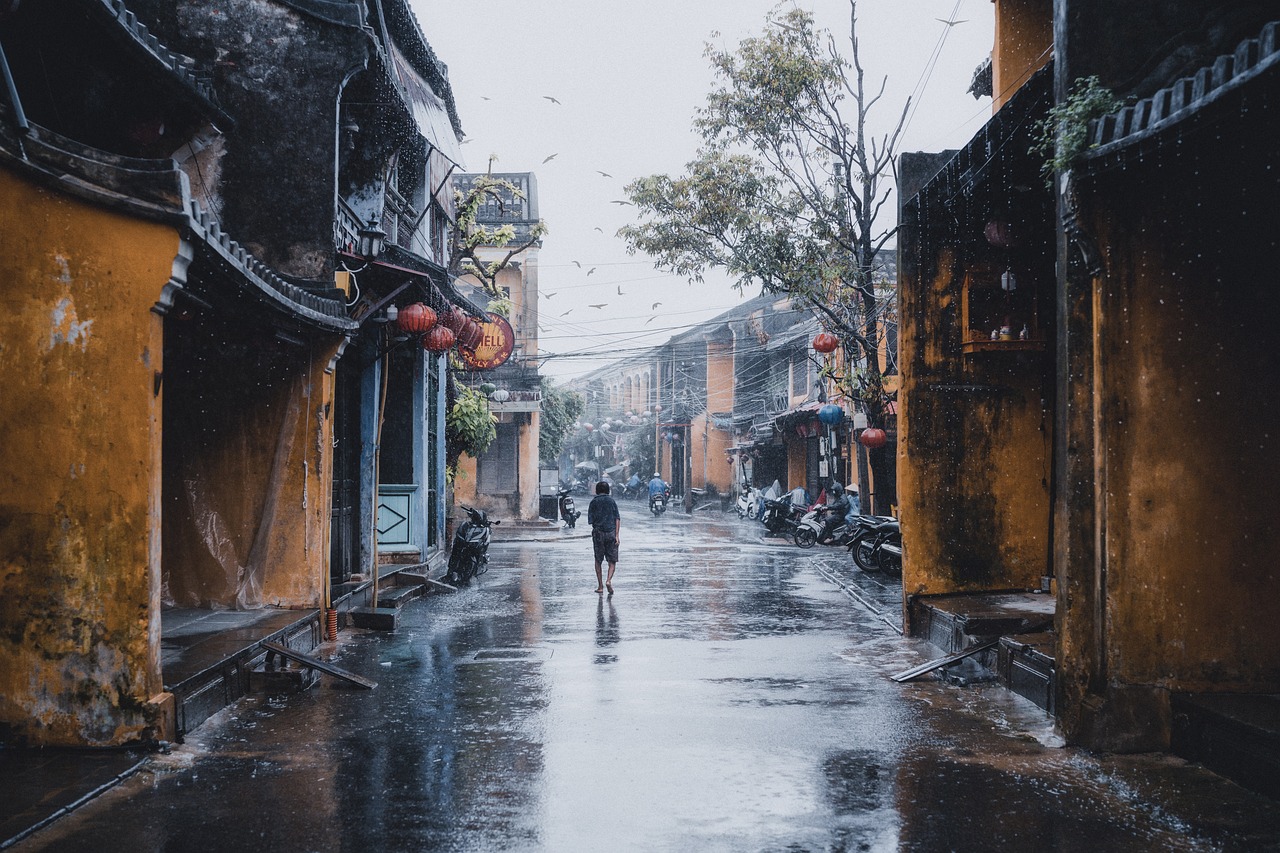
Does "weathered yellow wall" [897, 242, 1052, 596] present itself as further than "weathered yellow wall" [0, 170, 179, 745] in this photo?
Yes

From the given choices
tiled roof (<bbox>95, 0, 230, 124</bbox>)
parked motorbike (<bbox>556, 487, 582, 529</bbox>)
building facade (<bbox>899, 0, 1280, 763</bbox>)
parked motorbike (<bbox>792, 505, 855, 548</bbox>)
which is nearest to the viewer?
building facade (<bbox>899, 0, 1280, 763</bbox>)

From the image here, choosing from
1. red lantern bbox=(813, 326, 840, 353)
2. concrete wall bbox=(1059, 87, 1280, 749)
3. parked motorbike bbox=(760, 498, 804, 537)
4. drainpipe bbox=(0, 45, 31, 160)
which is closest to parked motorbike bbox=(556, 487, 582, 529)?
parked motorbike bbox=(760, 498, 804, 537)

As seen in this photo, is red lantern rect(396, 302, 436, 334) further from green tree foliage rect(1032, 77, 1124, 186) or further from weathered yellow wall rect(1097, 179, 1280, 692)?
weathered yellow wall rect(1097, 179, 1280, 692)

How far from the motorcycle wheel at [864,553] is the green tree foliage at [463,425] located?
7719 mm

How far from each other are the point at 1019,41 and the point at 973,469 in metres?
5.09

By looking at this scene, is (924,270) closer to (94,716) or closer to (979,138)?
(979,138)

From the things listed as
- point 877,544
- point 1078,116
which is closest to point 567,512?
point 877,544

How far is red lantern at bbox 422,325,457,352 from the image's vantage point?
13.5m

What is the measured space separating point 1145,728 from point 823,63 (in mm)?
14194

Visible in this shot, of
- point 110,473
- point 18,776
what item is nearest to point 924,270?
point 110,473

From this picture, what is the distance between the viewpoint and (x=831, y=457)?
29.9 m

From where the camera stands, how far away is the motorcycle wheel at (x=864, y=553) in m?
16.7

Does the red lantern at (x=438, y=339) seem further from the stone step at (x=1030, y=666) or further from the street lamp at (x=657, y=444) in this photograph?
the street lamp at (x=657, y=444)

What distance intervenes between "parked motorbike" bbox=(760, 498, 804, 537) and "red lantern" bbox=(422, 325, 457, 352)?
1452 centimetres
